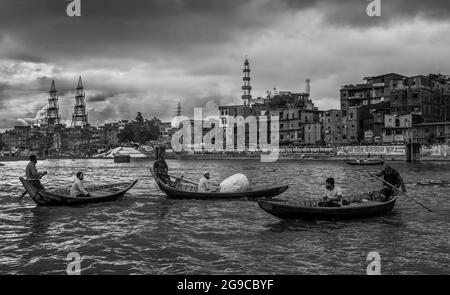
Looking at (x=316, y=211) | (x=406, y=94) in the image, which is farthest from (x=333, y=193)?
(x=406, y=94)

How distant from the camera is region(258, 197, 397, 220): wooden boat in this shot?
15.9m

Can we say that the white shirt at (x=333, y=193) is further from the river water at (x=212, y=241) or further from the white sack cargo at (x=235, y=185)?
the white sack cargo at (x=235, y=185)

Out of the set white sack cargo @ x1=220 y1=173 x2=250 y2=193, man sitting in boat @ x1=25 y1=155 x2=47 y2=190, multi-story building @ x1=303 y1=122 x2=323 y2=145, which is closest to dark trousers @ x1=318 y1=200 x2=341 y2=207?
white sack cargo @ x1=220 y1=173 x2=250 y2=193

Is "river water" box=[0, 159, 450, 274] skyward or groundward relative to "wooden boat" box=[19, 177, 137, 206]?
groundward

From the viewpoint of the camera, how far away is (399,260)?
12047mm

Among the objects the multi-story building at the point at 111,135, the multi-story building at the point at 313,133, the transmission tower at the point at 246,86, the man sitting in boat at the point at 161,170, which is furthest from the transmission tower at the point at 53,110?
the man sitting in boat at the point at 161,170

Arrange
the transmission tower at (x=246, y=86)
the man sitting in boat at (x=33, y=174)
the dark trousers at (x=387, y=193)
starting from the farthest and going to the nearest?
the transmission tower at (x=246, y=86) → the man sitting in boat at (x=33, y=174) → the dark trousers at (x=387, y=193)

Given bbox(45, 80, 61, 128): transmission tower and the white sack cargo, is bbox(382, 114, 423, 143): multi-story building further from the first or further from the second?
bbox(45, 80, 61, 128): transmission tower

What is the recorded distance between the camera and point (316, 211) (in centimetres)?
1605

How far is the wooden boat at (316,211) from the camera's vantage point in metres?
15.9

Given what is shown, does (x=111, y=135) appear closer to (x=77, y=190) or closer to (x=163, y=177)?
(x=163, y=177)

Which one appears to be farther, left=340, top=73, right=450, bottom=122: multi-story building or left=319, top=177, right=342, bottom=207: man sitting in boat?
left=340, top=73, right=450, bottom=122: multi-story building

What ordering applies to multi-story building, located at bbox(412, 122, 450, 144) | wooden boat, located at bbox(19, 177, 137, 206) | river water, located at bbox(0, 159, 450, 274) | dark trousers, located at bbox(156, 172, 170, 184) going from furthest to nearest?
multi-story building, located at bbox(412, 122, 450, 144), dark trousers, located at bbox(156, 172, 170, 184), wooden boat, located at bbox(19, 177, 137, 206), river water, located at bbox(0, 159, 450, 274)
